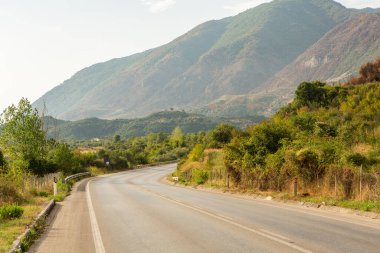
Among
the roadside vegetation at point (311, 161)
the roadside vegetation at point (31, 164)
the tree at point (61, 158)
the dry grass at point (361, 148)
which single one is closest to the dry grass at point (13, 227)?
the roadside vegetation at point (31, 164)

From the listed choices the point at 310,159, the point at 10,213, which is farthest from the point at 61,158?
the point at 10,213

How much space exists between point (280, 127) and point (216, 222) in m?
16.8

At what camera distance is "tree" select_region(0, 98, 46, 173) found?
4572 cm

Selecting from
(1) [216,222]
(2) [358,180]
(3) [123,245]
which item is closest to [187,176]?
(2) [358,180]

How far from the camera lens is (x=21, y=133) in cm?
4709

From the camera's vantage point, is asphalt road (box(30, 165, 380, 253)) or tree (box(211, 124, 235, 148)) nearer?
asphalt road (box(30, 165, 380, 253))

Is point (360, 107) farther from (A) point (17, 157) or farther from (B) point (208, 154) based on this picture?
(A) point (17, 157)

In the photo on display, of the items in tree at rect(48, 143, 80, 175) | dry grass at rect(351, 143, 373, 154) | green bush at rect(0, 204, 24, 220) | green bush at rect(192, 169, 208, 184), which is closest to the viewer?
green bush at rect(0, 204, 24, 220)

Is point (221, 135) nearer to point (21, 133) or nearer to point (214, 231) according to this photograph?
point (21, 133)

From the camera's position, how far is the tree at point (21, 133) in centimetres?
4572

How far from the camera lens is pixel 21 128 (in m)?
47.4

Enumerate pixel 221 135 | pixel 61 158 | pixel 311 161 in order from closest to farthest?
pixel 311 161, pixel 61 158, pixel 221 135

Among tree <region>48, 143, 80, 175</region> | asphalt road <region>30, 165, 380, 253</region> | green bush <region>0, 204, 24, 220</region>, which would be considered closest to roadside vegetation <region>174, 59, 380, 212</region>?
asphalt road <region>30, 165, 380, 253</region>

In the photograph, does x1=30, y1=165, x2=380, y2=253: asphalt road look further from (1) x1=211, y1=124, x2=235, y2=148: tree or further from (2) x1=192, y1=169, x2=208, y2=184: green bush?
(1) x1=211, y1=124, x2=235, y2=148: tree
